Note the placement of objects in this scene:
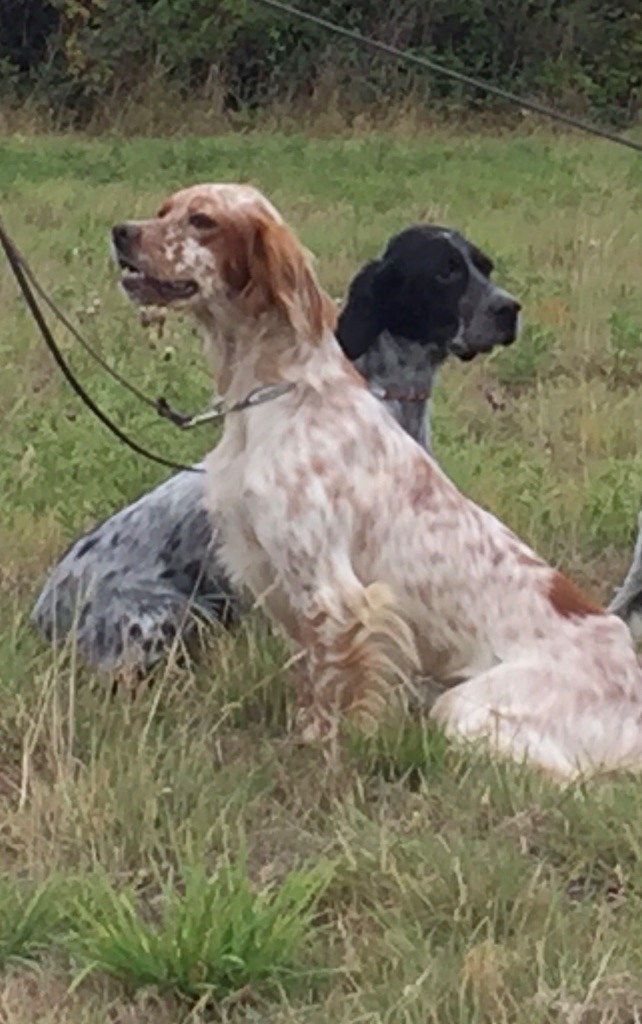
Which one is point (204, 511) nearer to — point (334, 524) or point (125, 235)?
point (334, 524)

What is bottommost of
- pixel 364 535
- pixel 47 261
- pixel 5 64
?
pixel 5 64

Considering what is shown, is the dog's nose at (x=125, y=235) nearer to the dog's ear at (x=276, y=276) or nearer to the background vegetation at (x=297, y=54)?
the dog's ear at (x=276, y=276)

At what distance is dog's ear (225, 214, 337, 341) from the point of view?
4660mm

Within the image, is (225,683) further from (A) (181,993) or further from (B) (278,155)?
(B) (278,155)

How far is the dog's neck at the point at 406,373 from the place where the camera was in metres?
6.07

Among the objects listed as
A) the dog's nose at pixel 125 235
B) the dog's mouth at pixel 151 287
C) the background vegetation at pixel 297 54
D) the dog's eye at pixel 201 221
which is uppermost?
the dog's eye at pixel 201 221

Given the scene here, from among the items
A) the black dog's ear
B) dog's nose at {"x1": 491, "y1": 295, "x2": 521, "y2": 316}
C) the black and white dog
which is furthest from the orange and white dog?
dog's nose at {"x1": 491, "y1": 295, "x2": 521, "y2": 316}

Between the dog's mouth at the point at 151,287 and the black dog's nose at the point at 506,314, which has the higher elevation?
the dog's mouth at the point at 151,287

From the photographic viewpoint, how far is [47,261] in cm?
1090

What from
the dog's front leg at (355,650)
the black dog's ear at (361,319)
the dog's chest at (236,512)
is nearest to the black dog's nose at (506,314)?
the black dog's ear at (361,319)

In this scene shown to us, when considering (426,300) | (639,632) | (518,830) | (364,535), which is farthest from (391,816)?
(426,300)

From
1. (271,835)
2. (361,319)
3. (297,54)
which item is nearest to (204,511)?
(361,319)

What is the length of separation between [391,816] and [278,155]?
42.9 feet

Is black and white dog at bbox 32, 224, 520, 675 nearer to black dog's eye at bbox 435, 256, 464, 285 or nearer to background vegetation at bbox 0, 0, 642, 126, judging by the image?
black dog's eye at bbox 435, 256, 464, 285
